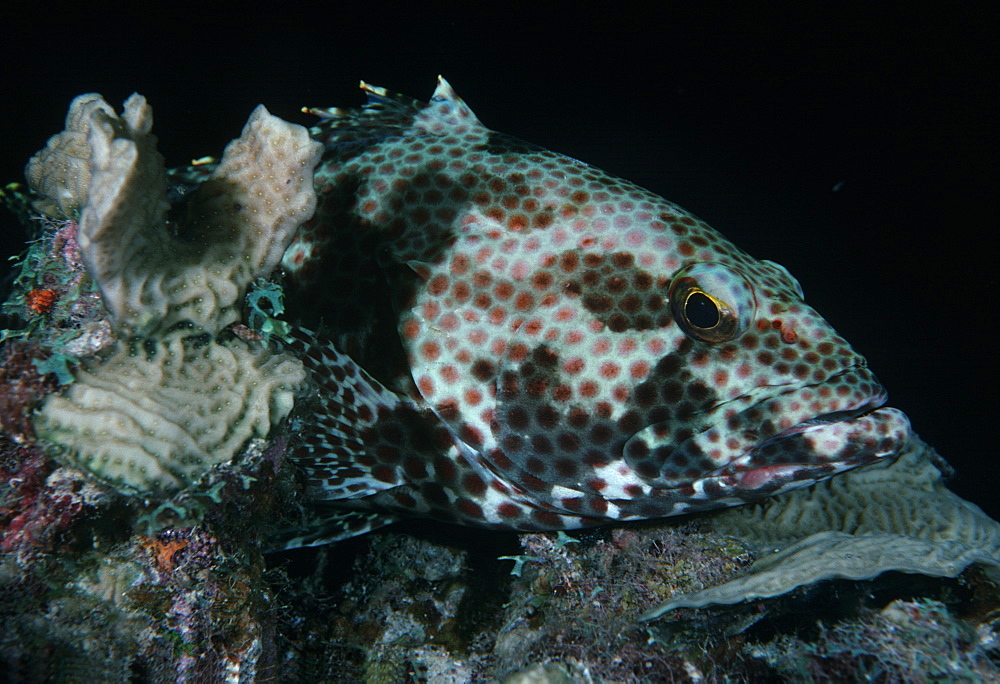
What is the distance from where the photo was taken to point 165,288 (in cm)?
191

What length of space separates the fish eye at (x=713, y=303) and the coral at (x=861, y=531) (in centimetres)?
109

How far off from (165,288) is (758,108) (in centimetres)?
1299

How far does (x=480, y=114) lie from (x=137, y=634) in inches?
451

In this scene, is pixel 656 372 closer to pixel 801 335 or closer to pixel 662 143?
pixel 801 335

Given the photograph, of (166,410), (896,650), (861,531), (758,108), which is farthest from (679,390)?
(758,108)

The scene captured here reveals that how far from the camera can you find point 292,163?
84.3 inches

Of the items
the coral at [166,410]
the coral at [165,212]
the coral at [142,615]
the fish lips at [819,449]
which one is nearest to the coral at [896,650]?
the fish lips at [819,449]

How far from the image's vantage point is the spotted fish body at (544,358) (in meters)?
2.26

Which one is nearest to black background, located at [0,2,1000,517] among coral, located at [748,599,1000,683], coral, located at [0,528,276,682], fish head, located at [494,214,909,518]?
coral, located at [0,528,276,682]

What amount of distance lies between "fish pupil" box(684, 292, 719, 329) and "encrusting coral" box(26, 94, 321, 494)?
189 cm

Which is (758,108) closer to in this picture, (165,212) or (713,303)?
(713,303)

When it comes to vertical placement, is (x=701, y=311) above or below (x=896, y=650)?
above

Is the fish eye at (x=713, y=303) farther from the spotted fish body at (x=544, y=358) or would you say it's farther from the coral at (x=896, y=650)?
the coral at (x=896, y=650)

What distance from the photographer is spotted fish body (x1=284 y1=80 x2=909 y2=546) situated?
2264mm
